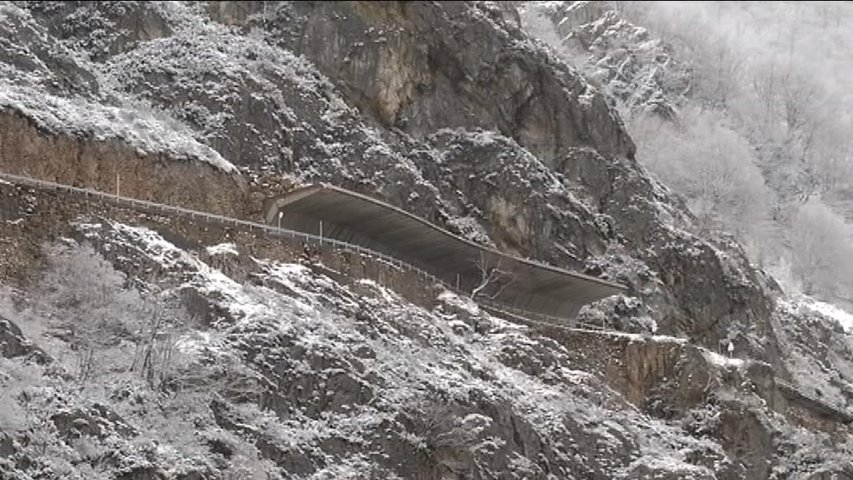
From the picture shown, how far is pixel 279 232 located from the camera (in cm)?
3688

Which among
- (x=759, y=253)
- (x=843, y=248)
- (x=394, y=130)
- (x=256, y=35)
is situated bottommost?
(x=759, y=253)

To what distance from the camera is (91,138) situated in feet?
117

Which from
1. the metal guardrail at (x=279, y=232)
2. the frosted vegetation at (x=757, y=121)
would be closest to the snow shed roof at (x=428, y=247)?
the metal guardrail at (x=279, y=232)

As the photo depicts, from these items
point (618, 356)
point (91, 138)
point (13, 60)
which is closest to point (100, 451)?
point (91, 138)

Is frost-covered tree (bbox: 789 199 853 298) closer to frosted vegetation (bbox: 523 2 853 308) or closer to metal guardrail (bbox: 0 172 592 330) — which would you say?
frosted vegetation (bbox: 523 2 853 308)

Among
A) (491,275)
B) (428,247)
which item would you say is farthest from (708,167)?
(428,247)

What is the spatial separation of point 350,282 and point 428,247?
662cm

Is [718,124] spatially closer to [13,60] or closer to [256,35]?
[256,35]

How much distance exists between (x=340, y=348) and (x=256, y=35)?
72.3ft

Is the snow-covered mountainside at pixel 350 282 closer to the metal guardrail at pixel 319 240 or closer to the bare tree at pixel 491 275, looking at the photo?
the metal guardrail at pixel 319 240

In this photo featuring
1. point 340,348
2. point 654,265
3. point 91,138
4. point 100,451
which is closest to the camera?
point 100,451

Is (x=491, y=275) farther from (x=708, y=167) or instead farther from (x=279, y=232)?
(x=708, y=167)

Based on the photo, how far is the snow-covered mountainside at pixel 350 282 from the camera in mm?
28125

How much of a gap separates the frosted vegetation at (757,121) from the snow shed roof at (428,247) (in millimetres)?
9859
